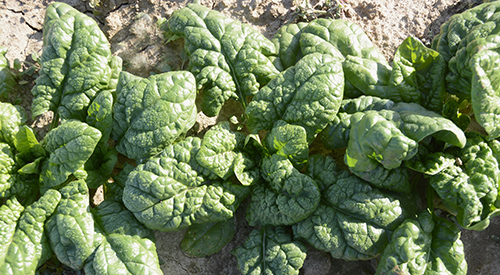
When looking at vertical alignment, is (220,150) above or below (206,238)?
above

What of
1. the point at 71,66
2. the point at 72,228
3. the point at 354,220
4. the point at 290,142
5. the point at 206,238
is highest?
the point at 71,66

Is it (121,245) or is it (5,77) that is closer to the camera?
(121,245)

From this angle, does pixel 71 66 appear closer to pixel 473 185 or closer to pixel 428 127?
pixel 428 127

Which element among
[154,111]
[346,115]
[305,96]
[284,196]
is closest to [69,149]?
[154,111]

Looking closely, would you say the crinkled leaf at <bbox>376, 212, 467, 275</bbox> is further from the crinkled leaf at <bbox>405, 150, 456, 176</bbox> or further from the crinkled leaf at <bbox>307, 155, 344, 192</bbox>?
the crinkled leaf at <bbox>307, 155, 344, 192</bbox>

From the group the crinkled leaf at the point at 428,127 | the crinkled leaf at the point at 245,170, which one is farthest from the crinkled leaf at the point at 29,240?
the crinkled leaf at the point at 428,127

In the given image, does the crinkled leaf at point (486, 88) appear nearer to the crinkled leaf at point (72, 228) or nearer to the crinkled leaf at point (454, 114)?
the crinkled leaf at point (454, 114)

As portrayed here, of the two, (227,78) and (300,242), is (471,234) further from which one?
(227,78)
